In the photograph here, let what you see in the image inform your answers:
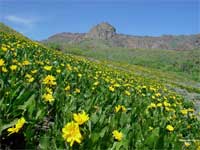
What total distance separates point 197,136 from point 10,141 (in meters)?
4.15

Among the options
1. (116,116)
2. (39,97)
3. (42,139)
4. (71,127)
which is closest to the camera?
(71,127)

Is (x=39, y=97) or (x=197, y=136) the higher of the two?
(x=39, y=97)

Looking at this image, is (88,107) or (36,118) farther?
(88,107)

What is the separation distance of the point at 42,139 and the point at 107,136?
732mm

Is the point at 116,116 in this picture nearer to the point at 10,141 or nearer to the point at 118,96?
the point at 10,141

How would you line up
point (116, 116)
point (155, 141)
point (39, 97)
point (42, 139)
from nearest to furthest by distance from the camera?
point (42, 139), point (155, 141), point (116, 116), point (39, 97)

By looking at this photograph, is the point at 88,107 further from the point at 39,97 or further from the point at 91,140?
the point at 91,140

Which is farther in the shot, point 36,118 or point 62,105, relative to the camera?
point 62,105

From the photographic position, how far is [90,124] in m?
3.66

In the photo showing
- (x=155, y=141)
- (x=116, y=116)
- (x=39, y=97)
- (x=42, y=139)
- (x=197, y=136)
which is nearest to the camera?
(x=42, y=139)

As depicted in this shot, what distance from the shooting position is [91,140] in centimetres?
333

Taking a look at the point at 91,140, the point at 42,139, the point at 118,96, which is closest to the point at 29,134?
the point at 42,139

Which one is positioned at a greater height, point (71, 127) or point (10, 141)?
point (71, 127)

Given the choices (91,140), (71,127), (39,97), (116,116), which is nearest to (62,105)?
(39,97)
